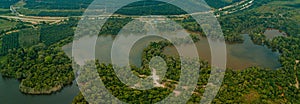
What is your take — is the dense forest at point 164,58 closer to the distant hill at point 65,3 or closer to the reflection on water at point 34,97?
the reflection on water at point 34,97

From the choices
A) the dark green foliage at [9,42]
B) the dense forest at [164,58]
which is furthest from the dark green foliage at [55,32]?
the dark green foliage at [9,42]

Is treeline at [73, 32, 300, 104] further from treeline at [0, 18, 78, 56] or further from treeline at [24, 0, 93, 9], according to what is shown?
treeline at [24, 0, 93, 9]

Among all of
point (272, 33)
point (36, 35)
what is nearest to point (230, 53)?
point (272, 33)

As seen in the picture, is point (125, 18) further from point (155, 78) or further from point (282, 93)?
point (282, 93)

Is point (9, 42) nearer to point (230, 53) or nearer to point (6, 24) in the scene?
point (6, 24)

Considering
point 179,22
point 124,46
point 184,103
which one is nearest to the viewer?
point 184,103

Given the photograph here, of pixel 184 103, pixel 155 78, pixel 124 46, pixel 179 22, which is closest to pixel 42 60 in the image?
pixel 124 46

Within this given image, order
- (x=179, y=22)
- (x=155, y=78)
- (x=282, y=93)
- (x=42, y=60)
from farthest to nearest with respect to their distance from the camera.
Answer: (x=179, y=22)
(x=42, y=60)
(x=155, y=78)
(x=282, y=93)
